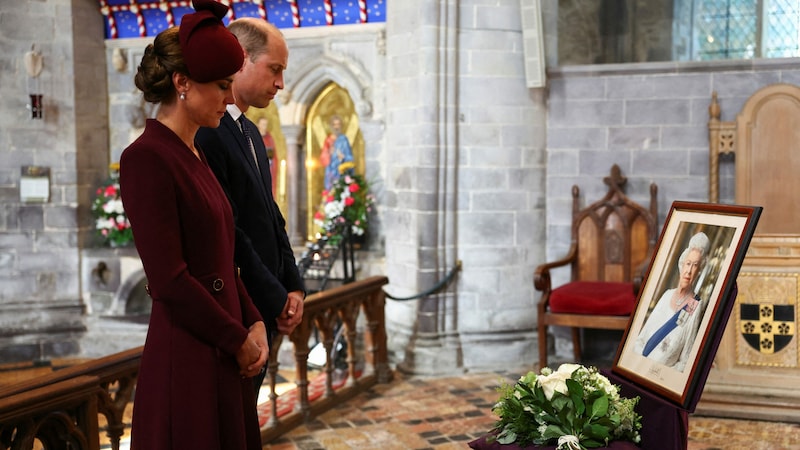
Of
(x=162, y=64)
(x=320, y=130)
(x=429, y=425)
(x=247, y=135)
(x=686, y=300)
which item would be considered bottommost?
(x=429, y=425)

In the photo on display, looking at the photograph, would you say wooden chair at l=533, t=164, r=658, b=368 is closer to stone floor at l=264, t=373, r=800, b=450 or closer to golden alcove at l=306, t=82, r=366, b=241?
stone floor at l=264, t=373, r=800, b=450

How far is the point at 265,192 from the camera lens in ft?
8.74

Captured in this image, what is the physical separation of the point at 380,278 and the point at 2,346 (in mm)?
4606

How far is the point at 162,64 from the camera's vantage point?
1989mm

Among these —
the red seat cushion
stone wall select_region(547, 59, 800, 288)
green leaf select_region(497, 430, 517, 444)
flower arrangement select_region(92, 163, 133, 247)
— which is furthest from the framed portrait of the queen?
flower arrangement select_region(92, 163, 133, 247)

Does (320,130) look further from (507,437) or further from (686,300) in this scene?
(507,437)

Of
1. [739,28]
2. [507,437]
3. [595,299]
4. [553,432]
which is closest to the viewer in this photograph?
[553,432]

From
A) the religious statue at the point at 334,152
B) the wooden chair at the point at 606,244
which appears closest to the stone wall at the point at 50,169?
the religious statue at the point at 334,152

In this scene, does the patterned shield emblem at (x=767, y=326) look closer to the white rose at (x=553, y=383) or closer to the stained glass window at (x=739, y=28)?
the white rose at (x=553, y=383)

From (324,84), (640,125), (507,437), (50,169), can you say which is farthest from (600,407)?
(50,169)

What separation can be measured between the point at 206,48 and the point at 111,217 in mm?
7052

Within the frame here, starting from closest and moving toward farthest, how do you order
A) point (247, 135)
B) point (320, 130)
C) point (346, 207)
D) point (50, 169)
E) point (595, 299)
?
point (247, 135) → point (595, 299) → point (346, 207) → point (320, 130) → point (50, 169)

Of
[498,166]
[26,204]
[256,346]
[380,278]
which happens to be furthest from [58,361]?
[256,346]

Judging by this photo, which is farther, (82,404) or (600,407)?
(82,404)
